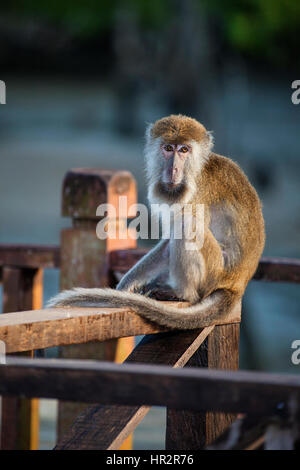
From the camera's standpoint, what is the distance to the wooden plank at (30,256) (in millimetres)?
3830

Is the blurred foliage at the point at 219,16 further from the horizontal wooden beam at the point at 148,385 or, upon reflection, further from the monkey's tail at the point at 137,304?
the horizontal wooden beam at the point at 148,385

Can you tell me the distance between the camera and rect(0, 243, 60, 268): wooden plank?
3.83 metres

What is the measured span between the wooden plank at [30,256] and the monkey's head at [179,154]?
2.08ft

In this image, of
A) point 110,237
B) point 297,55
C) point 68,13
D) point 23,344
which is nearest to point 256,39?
point 297,55

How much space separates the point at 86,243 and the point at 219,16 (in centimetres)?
1427

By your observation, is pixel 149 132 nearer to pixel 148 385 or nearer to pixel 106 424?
pixel 106 424

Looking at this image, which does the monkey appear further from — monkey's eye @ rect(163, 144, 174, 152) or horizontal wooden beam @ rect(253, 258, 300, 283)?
horizontal wooden beam @ rect(253, 258, 300, 283)

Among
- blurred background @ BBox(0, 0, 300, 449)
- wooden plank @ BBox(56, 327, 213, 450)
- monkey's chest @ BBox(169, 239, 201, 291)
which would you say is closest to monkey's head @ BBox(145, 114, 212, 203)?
monkey's chest @ BBox(169, 239, 201, 291)

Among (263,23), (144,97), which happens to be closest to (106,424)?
(263,23)

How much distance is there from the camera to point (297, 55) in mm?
16359

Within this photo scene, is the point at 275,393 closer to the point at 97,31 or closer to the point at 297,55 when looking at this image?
the point at 297,55

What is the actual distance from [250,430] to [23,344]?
69 centimetres

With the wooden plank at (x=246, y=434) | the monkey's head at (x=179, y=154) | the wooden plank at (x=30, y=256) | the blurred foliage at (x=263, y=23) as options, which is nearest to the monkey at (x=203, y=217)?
the monkey's head at (x=179, y=154)

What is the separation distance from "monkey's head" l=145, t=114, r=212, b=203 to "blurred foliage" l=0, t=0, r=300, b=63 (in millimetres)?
10143
